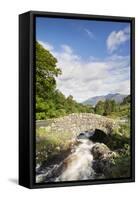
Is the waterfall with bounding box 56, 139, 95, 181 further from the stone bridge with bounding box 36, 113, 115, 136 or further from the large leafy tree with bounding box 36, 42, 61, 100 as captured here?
the large leafy tree with bounding box 36, 42, 61, 100

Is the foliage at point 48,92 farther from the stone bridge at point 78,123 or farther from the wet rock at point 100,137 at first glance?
the wet rock at point 100,137

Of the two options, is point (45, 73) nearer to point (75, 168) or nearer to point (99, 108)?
point (99, 108)

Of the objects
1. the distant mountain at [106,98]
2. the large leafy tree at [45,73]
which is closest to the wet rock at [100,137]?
the distant mountain at [106,98]

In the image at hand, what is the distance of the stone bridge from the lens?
327 inches

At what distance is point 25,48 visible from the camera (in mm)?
8289

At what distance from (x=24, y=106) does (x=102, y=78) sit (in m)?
0.98

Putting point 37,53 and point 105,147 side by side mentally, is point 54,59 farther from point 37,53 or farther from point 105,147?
point 105,147

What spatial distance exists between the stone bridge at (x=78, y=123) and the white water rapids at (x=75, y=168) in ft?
0.51

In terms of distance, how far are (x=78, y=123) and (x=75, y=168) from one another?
0.50 m

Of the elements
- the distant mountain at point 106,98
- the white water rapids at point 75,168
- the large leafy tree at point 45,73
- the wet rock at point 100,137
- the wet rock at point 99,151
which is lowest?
→ the white water rapids at point 75,168

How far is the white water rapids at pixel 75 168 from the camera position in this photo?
829 cm

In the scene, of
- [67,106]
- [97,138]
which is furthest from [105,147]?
[67,106]

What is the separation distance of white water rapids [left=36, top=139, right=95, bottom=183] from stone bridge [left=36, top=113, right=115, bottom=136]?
16 cm

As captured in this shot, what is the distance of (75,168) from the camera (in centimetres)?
845
